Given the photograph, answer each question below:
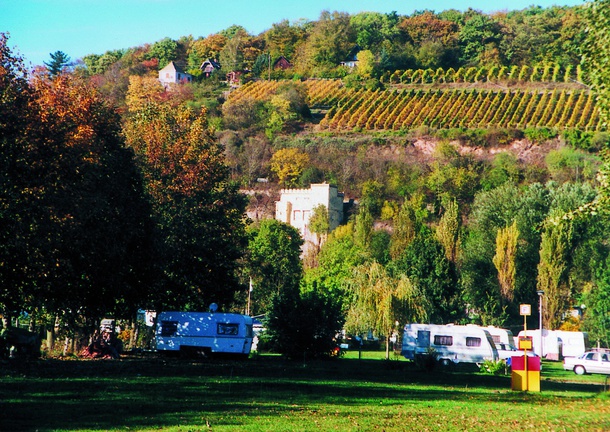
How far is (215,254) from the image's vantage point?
45000 mm

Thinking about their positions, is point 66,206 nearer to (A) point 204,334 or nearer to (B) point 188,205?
(A) point 204,334

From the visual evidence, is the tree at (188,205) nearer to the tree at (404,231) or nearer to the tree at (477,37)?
the tree at (404,231)

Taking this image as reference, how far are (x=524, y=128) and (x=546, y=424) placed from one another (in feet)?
371

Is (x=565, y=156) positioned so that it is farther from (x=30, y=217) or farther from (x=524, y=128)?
(x=30, y=217)

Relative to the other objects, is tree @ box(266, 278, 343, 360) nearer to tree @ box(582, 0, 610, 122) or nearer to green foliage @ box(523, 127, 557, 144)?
tree @ box(582, 0, 610, 122)

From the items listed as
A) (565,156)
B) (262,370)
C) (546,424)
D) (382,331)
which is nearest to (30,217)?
(262,370)

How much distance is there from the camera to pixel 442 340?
153ft

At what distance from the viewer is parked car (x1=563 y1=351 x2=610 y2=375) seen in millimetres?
44531

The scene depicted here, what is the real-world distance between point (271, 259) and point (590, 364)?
166 ft

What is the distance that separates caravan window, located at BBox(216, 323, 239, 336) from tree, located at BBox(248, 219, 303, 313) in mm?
41428

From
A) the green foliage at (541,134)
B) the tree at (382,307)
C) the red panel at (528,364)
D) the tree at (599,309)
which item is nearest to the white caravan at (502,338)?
the tree at (382,307)

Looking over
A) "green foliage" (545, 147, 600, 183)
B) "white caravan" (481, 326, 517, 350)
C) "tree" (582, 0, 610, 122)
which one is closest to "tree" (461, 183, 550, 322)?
"white caravan" (481, 326, 517, 350)

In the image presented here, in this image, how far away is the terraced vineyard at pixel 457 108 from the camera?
126 meters

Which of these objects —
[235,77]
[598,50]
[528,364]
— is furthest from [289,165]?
[598,50]
